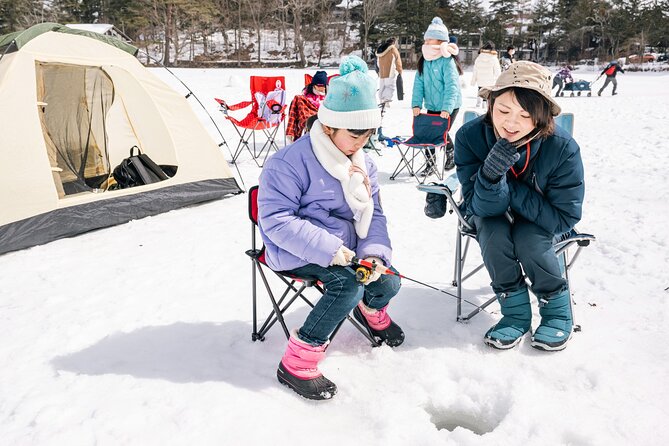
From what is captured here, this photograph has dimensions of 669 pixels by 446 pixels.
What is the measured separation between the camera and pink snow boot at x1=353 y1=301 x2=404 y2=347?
2379 mm

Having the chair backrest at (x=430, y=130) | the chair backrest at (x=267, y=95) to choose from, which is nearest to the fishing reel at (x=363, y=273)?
the chair backrest at (x=430, y=130)

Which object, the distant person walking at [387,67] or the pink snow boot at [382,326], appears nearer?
the pink snow boot at [382,326]

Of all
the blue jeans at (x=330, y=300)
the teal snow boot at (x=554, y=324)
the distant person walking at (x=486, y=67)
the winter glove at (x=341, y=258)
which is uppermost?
the distant person walking at (x=486, y=67)

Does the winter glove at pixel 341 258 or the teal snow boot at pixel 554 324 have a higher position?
the winter glove at pixel 341 258

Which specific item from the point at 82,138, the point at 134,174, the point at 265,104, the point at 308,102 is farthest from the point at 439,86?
the point at 82,138

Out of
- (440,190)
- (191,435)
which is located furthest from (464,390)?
(191,435)

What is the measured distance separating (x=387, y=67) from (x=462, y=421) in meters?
8.71

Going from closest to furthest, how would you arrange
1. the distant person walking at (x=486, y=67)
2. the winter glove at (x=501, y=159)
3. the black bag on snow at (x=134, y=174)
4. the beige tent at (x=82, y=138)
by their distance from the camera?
1. the winter glove at (x=501, y=159)
2. the beige tent at (x=82, y=138)
3. the black bag on snow at (x=134, y=174)
4. the distant person walking at (x=486, y=67)

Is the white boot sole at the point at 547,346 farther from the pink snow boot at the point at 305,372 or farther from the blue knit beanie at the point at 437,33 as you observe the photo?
the blue knit beanie at the point at 437,33

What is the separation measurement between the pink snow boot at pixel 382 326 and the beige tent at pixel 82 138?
9.05 ft

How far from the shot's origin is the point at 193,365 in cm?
230

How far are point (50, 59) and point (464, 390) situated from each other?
3925mm

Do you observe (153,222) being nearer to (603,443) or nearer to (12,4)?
(603,443)

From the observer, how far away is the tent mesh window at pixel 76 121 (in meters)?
4.93
